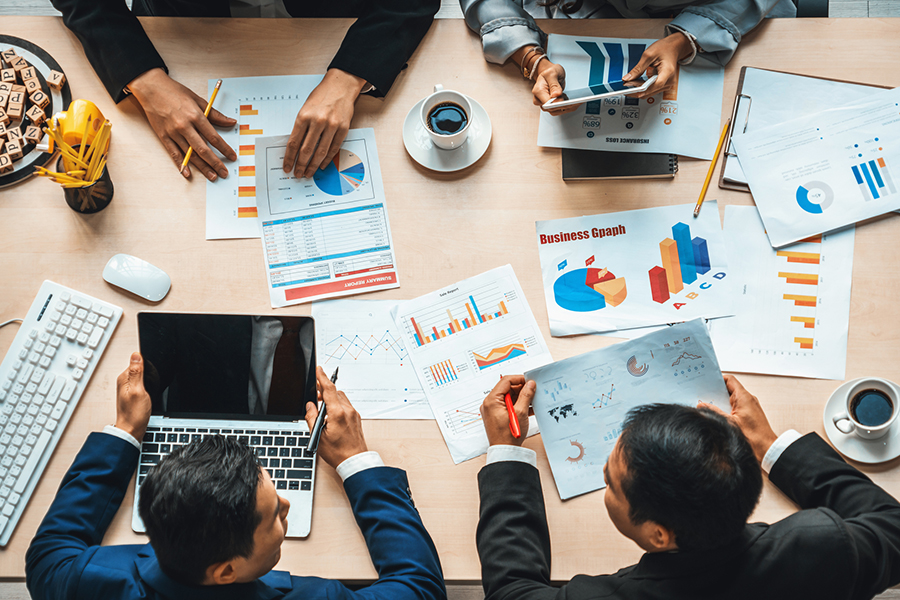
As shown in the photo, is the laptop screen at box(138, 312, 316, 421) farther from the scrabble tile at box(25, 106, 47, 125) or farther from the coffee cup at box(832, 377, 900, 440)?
the coffee cup at box(832, 377, 900, 440)

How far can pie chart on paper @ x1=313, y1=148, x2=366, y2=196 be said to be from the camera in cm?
106

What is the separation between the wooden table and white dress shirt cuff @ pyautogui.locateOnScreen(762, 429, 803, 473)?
0.11 feet

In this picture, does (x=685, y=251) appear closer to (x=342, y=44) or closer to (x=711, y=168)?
(x=711, y=168)

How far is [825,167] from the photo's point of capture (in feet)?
3.36

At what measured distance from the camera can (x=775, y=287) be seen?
39.7 inches

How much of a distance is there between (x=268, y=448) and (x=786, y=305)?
0.91 m

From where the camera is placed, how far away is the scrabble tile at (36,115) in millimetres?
1042

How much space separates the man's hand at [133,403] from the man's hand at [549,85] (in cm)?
83

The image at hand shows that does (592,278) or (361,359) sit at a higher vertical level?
(592,278)

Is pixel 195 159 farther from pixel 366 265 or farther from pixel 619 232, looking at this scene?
pixel 619 232

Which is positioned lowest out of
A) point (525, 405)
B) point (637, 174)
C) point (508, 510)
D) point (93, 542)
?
point (93, 542)

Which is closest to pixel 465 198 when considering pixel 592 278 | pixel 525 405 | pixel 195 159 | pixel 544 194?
pixel 544 194

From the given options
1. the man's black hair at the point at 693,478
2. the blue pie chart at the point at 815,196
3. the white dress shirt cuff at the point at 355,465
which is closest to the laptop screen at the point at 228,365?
the white dress shirt cuff at the point at 355,465

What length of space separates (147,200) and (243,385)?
0.39 meters
